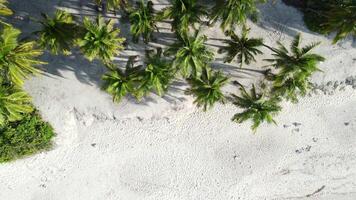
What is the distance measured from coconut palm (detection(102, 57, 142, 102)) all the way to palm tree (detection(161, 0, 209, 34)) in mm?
2398

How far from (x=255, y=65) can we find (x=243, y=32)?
2549 millimetres

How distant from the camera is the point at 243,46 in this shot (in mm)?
16641

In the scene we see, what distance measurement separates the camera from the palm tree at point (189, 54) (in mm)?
15078

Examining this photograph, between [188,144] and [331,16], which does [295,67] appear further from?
[188,144]

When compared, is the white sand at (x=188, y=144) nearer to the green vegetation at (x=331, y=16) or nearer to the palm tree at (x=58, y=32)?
the green vegetation at (x=331, y=16)

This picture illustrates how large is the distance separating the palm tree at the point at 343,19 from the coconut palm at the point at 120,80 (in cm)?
729

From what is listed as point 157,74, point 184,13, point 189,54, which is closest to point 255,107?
point 189,54

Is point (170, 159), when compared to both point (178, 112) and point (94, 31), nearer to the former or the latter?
point (178, 112)

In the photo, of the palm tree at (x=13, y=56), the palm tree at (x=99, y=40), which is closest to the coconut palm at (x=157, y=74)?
the palm tree at (x=99, y=40)

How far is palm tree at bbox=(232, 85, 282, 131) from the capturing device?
1730cm

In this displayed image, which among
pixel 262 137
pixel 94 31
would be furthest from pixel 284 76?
pixel 94 31

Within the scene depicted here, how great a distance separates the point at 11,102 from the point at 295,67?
32.4 ft

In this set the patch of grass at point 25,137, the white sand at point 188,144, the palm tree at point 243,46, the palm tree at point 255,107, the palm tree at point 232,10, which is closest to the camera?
the palm tree at point 232,10

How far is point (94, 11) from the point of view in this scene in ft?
58.4
